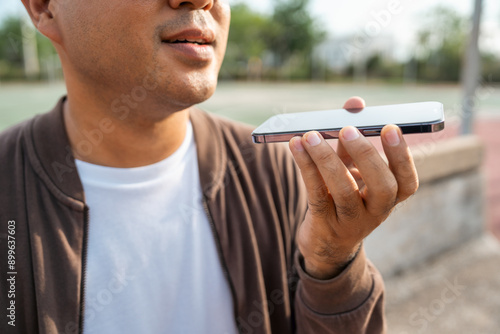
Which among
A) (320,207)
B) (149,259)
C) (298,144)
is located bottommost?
(149,259)

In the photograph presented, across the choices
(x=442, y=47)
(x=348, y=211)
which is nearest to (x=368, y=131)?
(x=348, y=211)

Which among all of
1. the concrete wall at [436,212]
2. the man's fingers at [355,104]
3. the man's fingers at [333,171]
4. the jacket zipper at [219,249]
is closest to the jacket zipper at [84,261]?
the jacket zipper at [219,249]

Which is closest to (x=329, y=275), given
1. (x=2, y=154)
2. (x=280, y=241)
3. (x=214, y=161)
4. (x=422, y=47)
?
(x=280, y=241)

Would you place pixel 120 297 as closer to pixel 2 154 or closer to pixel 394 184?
pixel 2 154

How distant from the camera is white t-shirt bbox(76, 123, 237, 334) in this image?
5.09ft

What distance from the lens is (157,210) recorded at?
1.68 metres

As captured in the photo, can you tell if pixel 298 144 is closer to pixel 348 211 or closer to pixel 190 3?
pixel 348 211

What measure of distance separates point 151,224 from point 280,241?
55 centimetres

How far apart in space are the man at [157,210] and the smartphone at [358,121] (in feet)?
0.48

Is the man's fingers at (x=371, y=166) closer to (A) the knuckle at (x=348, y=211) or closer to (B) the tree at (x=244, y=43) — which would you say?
(A) the knuckle at (x=348, y=211)

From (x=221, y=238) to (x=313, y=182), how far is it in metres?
0.62

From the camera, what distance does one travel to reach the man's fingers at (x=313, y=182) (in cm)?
113

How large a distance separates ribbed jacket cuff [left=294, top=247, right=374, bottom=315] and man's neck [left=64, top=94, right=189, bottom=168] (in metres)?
0.77

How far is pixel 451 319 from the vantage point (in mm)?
3527
